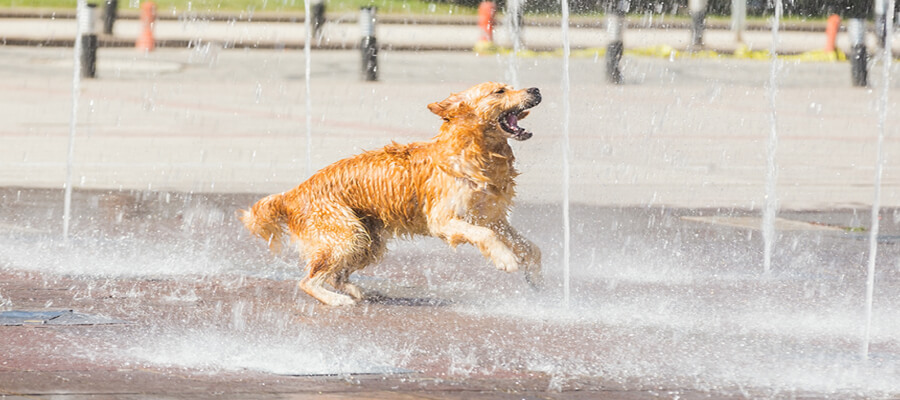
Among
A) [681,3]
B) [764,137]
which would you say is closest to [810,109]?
[764,137]

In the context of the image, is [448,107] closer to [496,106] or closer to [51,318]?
[496,106]

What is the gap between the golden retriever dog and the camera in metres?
6.37

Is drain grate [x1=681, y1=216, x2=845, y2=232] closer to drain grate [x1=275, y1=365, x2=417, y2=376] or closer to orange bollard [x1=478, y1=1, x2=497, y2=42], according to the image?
drain grate [x1=275, y1=365, x2=417, y2=376]

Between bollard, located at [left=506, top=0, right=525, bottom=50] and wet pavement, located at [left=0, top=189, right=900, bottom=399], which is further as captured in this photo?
bollard, located at [left=506, top=0, right=525, bottom=50]

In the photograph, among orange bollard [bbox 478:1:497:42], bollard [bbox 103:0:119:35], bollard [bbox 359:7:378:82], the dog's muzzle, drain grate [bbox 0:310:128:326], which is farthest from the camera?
orange bollard [bbox 478:1:497:42]

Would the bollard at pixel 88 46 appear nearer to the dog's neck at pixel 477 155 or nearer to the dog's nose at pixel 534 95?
the dog's neck at pixel 477 155

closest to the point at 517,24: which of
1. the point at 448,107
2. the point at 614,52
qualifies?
the point at 614,52

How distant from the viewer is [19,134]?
551 inches

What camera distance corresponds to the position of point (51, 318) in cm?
601

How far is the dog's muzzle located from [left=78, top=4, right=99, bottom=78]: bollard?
565 inches

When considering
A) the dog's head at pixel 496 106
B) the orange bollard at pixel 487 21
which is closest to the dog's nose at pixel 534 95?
the dog's head at pixel 496 106

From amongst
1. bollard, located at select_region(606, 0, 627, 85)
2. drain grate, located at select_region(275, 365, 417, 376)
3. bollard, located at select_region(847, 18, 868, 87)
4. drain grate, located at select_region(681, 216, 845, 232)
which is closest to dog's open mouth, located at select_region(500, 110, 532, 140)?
drain grate, located at select_region(275, 365, 417, 376)

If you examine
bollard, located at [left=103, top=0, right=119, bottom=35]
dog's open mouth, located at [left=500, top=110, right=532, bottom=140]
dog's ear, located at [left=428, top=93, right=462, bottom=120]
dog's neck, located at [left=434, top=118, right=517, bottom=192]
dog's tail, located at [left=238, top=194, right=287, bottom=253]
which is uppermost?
bollard, located at [left=103, top=0, right=119, bottom=35]

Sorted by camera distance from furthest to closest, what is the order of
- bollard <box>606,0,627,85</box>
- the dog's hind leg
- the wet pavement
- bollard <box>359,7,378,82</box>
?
bollard <box>606,0,627,85</box>, bollard <box>359,7,378,82</box>, the dog's hind leg, the wet pavement
